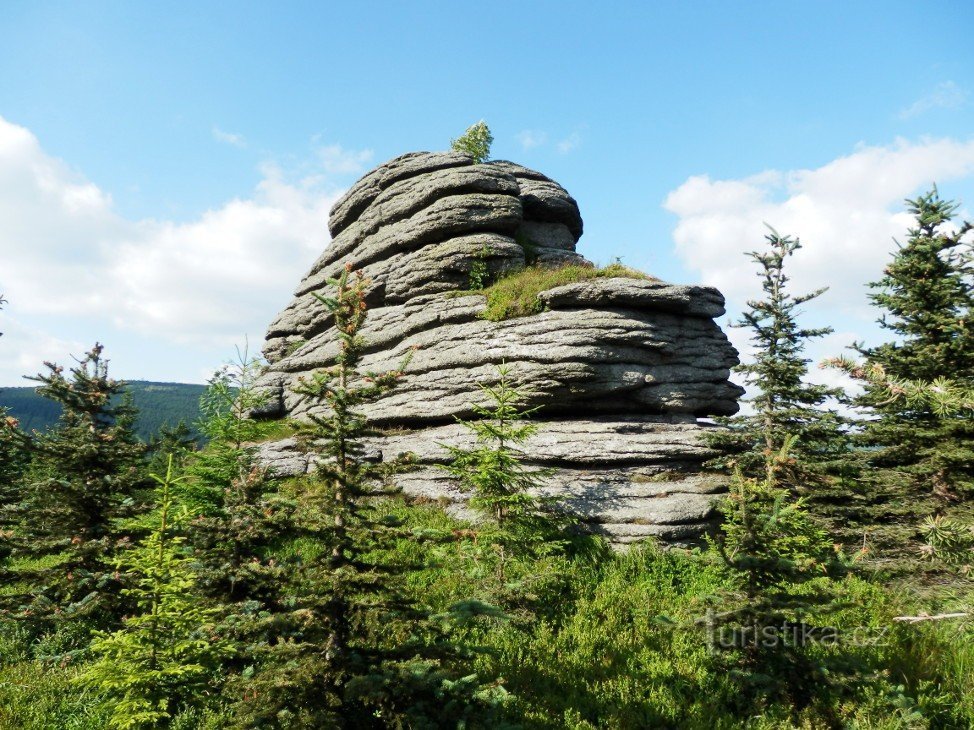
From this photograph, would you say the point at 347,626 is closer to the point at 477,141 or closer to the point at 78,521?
the point at 78,521

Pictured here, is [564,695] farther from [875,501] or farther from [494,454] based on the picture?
[875,501]

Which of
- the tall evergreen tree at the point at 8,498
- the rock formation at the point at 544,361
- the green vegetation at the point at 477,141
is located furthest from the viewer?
the green vegetation at the point at 477,141

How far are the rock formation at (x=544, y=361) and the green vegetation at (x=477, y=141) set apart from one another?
5.07 m

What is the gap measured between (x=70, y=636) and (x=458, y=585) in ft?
22.5

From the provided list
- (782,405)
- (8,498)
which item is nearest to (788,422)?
(782,405)

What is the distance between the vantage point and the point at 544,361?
1595 cm

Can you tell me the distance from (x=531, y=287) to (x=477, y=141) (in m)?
15.2

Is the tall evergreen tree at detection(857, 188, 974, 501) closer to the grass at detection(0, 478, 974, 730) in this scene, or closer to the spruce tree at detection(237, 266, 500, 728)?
the grass at detection(0, 478, 974, 730)

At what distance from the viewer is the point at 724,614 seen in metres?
6.34

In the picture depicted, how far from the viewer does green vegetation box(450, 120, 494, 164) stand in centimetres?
2848

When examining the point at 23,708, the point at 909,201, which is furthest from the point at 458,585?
the point at 909,201

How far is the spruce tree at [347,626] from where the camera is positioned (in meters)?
4.75

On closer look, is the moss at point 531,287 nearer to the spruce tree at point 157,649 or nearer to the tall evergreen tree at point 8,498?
the tall evergreen tree at point 8,498

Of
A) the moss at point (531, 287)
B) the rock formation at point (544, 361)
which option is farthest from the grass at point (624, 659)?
the moss at point (531, 287)
